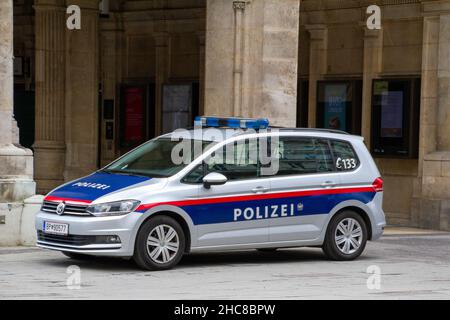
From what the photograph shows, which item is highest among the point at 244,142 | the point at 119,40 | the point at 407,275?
the point at 119,40

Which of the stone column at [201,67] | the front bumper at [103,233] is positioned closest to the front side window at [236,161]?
the front bumper at [103,233]

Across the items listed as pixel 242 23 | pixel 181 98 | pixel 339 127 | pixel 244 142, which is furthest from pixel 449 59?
pixel 244 142

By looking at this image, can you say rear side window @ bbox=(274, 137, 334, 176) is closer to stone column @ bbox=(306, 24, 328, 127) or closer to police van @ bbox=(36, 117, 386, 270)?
police van @ bbox=(36, 117, 386, 270)

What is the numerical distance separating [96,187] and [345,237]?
352 centimetres

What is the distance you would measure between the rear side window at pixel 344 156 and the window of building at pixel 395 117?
22.5 feet

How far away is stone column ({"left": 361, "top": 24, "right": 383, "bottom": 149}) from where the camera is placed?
72.2 feet

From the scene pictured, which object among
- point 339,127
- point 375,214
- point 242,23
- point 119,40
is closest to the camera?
point 375,214

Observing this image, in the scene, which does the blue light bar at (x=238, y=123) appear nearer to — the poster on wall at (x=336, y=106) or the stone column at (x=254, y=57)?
the stone column at (x=254, y=57)

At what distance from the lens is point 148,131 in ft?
83.0

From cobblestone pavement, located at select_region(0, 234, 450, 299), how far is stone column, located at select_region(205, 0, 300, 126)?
10.0ft

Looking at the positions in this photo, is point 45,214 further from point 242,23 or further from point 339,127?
point 339,127

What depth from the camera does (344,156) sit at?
1449 centimetres

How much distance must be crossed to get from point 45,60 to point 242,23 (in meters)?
7.68

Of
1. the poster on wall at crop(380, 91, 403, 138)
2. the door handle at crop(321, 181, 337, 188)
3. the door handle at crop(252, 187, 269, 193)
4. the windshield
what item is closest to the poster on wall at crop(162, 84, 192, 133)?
the poster on wall at crop(380, 91, 403, 138)
